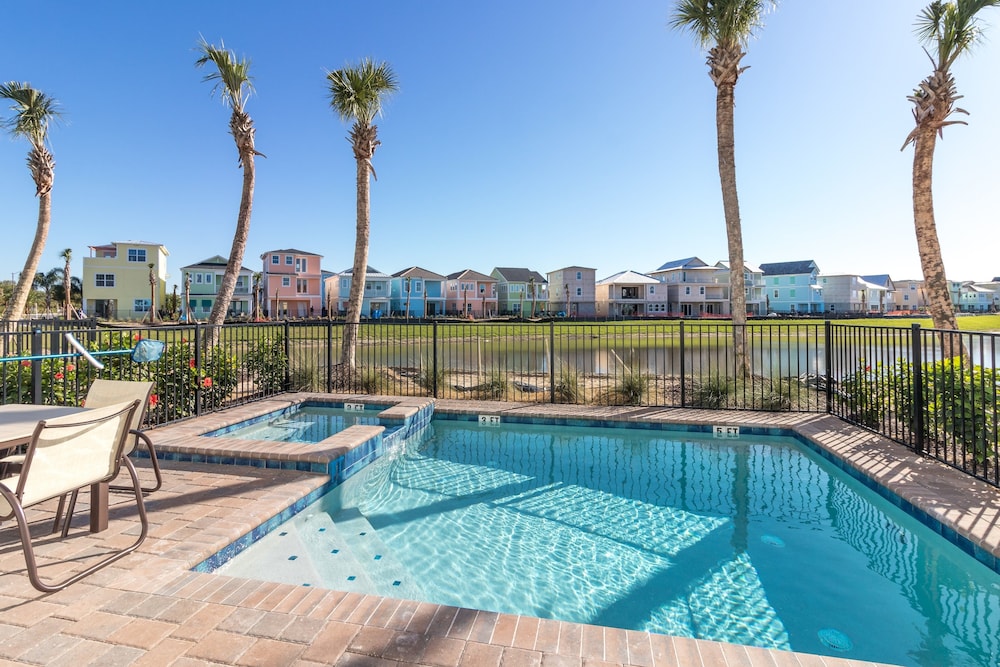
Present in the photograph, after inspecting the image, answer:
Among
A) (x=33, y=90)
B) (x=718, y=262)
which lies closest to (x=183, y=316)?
(x=33, y=90)

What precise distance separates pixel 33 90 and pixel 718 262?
238 ft

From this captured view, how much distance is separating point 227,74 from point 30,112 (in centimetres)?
818

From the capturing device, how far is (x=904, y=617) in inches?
110

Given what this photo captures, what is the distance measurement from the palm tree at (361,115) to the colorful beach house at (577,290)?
48.1m

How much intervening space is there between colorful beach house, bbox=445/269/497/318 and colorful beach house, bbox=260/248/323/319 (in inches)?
592

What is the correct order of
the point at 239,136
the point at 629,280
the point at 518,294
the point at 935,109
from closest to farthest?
the point at 935,109 < the point at 239,136 < the point at 629,280 < the point at 518,294

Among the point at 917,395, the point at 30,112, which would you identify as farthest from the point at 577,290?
the point at 917,395

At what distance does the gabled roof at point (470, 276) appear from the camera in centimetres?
5559

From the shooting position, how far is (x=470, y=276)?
184 feet

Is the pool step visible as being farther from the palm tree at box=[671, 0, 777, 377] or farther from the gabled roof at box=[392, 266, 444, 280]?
the gabled roof at box=[392, 266, 444, 280]

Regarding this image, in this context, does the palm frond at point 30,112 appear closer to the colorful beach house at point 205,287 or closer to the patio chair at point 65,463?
the patio chair at point 65,463

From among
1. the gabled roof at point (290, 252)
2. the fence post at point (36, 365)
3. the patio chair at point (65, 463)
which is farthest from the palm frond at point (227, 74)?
the gabled roof at point (290, 252)

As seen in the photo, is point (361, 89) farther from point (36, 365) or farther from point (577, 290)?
point (577, 290)

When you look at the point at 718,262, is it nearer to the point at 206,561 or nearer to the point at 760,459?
the point at 760,459
